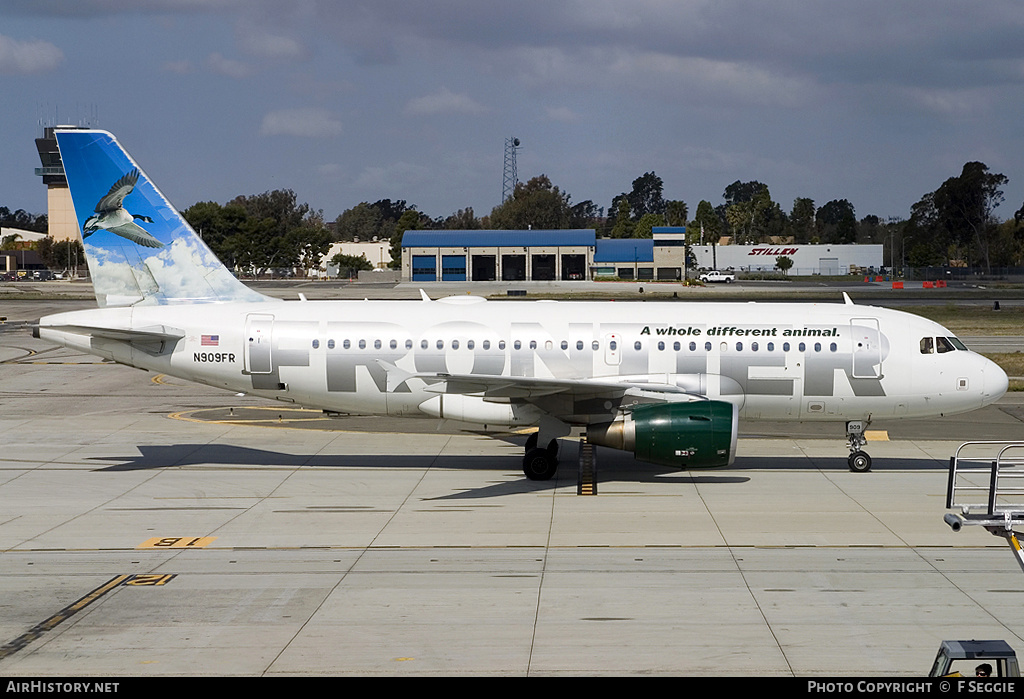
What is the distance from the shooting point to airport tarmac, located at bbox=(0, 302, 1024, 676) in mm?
13328

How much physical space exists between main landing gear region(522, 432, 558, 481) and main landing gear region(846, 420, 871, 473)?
745 cm

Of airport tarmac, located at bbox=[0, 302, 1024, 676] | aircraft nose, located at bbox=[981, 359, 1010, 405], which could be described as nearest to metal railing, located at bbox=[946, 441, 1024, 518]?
airport tarmac, located at bbox=[0, 302, 1024, 676]

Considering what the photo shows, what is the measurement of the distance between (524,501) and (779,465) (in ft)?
25.4

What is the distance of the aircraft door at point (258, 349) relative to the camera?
2506 centimetres

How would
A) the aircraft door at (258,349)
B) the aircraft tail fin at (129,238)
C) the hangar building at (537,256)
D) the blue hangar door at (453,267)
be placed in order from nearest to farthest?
the aircraft door at (258,349), the aircraft tail fin at (129,238), the hangar building at (537,256), the blue hangar door at (453,267)

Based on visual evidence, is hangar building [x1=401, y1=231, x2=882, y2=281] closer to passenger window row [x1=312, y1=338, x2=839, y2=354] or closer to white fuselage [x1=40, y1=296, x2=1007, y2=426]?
white fuselage [x1=40, y1=296, x2=1007, y2=426]

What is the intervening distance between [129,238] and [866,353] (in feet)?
60.6

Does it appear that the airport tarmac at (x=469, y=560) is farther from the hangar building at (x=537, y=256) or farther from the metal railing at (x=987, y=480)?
the hangar building at (x=537, y=256)

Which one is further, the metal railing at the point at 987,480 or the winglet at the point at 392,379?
the winglet at the point at 392,379

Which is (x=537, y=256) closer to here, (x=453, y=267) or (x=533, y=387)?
(x=453, y=267)

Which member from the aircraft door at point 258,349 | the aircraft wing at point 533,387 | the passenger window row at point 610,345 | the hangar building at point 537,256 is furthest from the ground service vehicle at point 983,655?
the hangar building at point 537,256

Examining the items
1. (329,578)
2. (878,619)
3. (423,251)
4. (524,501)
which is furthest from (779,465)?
(423,251)

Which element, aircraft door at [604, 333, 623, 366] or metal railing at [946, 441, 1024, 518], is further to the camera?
aircraft door at [604, 333, 623, 366]

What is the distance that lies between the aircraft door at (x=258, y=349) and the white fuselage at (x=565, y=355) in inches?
1.4
